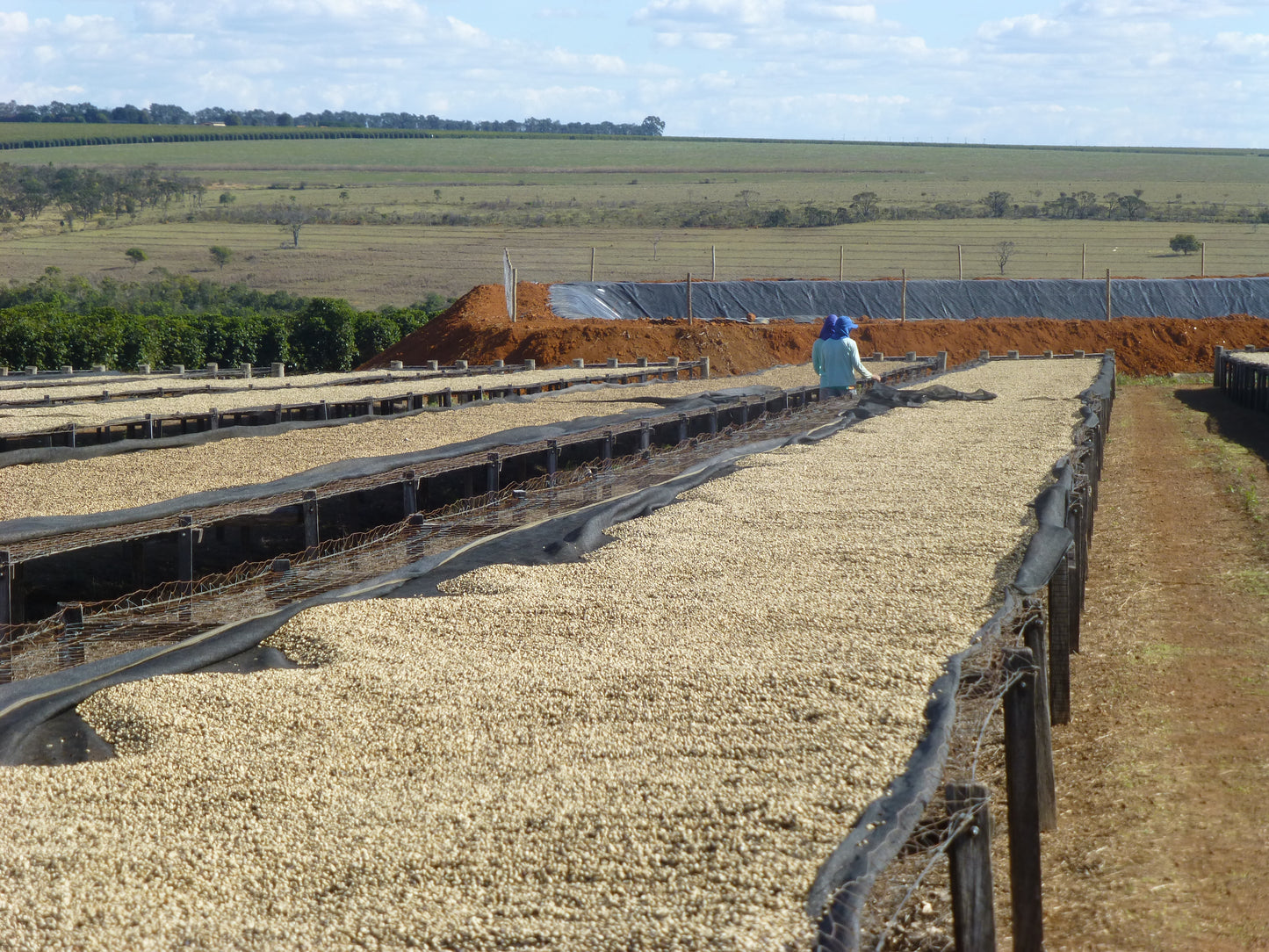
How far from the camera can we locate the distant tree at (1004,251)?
51562 millimetres

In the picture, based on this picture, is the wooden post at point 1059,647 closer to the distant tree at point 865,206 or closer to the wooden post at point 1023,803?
the wooden post at point 1023,803

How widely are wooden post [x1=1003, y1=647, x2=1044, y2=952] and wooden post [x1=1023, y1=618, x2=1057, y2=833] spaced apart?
0.27 m

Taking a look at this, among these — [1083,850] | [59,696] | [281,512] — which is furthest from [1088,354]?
[59,696]

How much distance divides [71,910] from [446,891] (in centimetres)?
95

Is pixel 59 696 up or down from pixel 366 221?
down

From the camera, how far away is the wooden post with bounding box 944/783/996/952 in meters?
3.49

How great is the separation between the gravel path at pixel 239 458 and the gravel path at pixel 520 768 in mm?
3993

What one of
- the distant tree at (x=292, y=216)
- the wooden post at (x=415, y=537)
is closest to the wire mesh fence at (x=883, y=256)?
the distant tree at (x=292, y=216)

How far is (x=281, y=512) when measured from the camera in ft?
33.9

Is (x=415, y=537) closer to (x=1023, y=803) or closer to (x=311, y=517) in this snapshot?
(x=311, y=517)

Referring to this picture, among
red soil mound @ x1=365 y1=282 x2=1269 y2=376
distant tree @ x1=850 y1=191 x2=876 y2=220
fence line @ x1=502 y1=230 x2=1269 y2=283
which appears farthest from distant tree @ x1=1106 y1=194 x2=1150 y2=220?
red soil mound @ x1=365 y1=282 x2=1269 y2=376

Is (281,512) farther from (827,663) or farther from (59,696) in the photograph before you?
(827,663)

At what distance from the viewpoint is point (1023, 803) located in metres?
4.43

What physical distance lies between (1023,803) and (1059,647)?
2322mm
